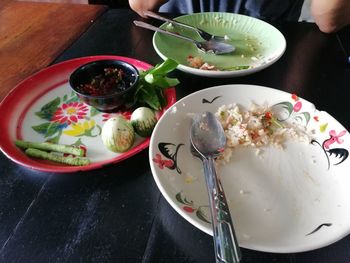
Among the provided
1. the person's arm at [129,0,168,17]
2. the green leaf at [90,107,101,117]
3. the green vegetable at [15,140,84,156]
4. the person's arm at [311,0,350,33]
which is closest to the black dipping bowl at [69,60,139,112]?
the green leaf at [90,107,101,117]

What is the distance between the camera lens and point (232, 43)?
0.91m

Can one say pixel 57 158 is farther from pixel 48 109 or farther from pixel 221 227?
pixel 221 227

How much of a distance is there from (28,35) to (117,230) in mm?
816

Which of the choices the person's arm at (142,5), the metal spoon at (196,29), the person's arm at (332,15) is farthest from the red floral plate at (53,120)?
the person's arm at (332,15)

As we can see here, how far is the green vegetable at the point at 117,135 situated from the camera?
554 millimetres

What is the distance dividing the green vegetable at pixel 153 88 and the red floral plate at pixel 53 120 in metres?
0.02

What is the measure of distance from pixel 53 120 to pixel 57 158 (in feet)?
0.46

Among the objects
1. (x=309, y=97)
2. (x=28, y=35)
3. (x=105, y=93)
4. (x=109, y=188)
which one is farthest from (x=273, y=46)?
(x=28, y=35)

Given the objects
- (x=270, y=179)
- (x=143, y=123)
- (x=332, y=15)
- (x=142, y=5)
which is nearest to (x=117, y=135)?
(x=143, y=123)

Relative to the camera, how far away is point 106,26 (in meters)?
1.03

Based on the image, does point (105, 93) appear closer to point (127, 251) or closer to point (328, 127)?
point (127, 251)

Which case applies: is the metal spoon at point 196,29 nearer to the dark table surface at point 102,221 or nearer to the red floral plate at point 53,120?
the red floral plate at point 53,120

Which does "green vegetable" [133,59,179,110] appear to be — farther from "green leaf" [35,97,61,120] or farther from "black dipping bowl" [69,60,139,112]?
"green leaf" [35,97,61,120]

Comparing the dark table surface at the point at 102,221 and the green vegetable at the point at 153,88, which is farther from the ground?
the green vegetable at the point at 153,88
